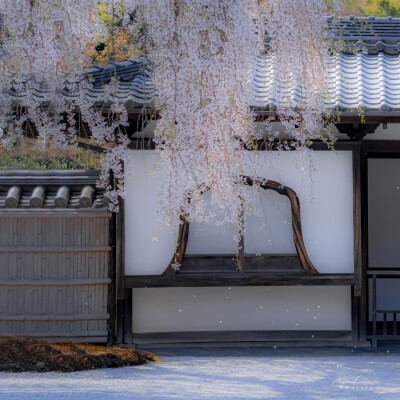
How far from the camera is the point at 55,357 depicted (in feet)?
25.4

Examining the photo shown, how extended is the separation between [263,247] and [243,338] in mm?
1105

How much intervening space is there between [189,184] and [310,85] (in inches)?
88.6

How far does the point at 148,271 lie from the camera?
Answer: 9141 millimetres

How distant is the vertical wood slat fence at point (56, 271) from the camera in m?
9.38

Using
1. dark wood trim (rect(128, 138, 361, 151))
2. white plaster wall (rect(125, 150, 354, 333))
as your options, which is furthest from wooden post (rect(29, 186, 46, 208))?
dark wood trim (rect(128, 138, 361, 151))

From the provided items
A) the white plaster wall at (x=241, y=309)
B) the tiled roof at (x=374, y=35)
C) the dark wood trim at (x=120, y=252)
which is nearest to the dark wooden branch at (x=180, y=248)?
the white plaster wall at (x=241, y=309)

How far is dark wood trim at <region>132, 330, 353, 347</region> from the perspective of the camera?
30.4ft

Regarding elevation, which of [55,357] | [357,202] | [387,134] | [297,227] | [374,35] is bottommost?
[55,357]

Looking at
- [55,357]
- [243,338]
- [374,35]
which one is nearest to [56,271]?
[55,357]

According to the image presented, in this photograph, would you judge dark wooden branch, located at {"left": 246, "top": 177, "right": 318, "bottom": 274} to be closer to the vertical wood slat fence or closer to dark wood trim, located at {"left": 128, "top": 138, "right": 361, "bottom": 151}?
dark wood trim, located at {"left": 128, "top": 138, "right": 361, "bottom": 151}

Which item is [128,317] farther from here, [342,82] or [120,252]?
[342,82]

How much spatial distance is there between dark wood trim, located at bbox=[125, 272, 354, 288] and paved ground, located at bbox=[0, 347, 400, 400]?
30.1 inches

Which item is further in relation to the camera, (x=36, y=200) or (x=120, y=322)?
(x=36, y=200)

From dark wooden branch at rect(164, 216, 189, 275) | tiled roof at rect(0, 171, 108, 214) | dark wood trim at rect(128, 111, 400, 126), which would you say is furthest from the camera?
tiled roof at rect(0, 171, 108, 214)
